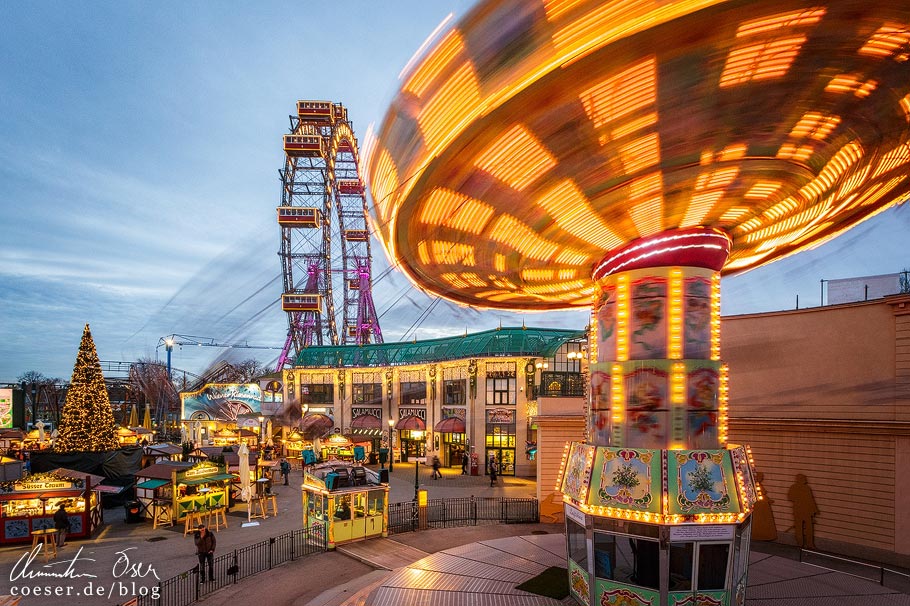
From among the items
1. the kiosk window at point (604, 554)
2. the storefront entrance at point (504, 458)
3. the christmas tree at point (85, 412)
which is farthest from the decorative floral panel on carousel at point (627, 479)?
the storefront entrance at point (504, 458)

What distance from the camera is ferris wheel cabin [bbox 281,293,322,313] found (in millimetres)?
54188

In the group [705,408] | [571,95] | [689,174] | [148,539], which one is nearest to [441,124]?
[571,95]

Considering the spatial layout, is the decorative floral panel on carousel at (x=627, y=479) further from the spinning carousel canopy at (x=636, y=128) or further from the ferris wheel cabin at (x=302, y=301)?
the ferris wheel cabin at (x=302, y=301)

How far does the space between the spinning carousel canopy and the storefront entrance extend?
77.7ft

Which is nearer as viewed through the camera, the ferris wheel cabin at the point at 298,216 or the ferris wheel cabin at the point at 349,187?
the ferris wheel cabin at the point at 298,216

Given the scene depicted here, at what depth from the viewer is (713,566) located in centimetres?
884

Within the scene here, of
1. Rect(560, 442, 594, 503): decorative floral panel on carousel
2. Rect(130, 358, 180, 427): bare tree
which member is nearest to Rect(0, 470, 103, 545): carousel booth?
Rect(560, 442, 594, 503): decorative floral panel on carousel

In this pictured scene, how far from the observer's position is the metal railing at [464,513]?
1848cm

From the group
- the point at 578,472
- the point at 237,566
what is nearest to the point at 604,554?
the point at 578,472

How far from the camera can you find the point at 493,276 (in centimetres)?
1079

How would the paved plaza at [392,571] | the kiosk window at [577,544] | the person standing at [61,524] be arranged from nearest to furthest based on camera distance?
the kiosk window at [577,544], the paved plaza at [392,571], the person standing at [61,524]

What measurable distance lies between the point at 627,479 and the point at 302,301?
1922 inches

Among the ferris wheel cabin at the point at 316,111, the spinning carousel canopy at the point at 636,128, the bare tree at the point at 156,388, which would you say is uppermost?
the ferris wheel cabin at the point at 316,111

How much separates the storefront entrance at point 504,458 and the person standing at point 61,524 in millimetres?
20073
